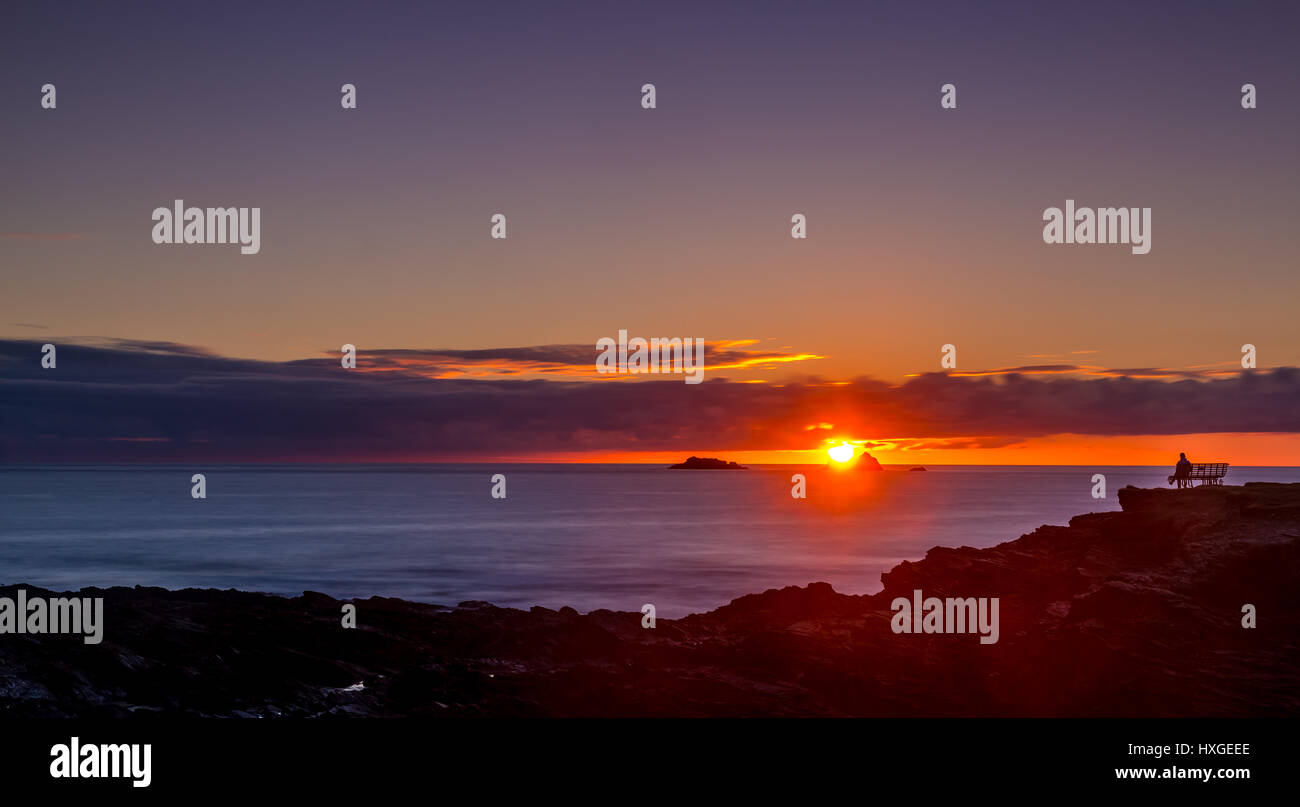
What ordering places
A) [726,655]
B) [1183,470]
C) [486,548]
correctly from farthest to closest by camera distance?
[486,548]
[1183,470]
[726,655]

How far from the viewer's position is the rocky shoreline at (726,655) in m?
16.1

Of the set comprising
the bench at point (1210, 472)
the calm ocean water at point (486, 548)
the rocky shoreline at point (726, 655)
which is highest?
the bench at point (1210, 472)

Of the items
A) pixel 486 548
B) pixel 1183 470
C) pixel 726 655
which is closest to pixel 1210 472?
pixel 1183 470

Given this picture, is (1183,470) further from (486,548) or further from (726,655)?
(486,548)

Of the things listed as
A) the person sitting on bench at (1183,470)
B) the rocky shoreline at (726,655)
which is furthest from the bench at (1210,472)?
the rocky shoreline at (726,655)

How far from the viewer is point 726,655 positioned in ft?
66.4

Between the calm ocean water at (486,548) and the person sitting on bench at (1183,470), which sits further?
the calm ocean water at (486,548)

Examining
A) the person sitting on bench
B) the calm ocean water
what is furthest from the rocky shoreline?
the calm ocean water

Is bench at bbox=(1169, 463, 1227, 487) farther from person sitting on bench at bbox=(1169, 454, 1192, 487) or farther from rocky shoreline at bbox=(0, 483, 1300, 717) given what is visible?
rocky shoreline at bbox=(0, 483, 1300, 717)

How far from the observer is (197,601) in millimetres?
22609

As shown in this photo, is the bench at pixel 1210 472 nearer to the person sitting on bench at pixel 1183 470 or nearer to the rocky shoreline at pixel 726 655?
the person sitting on bench at pixel 1183 470

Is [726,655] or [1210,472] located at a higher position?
[1210,472]
